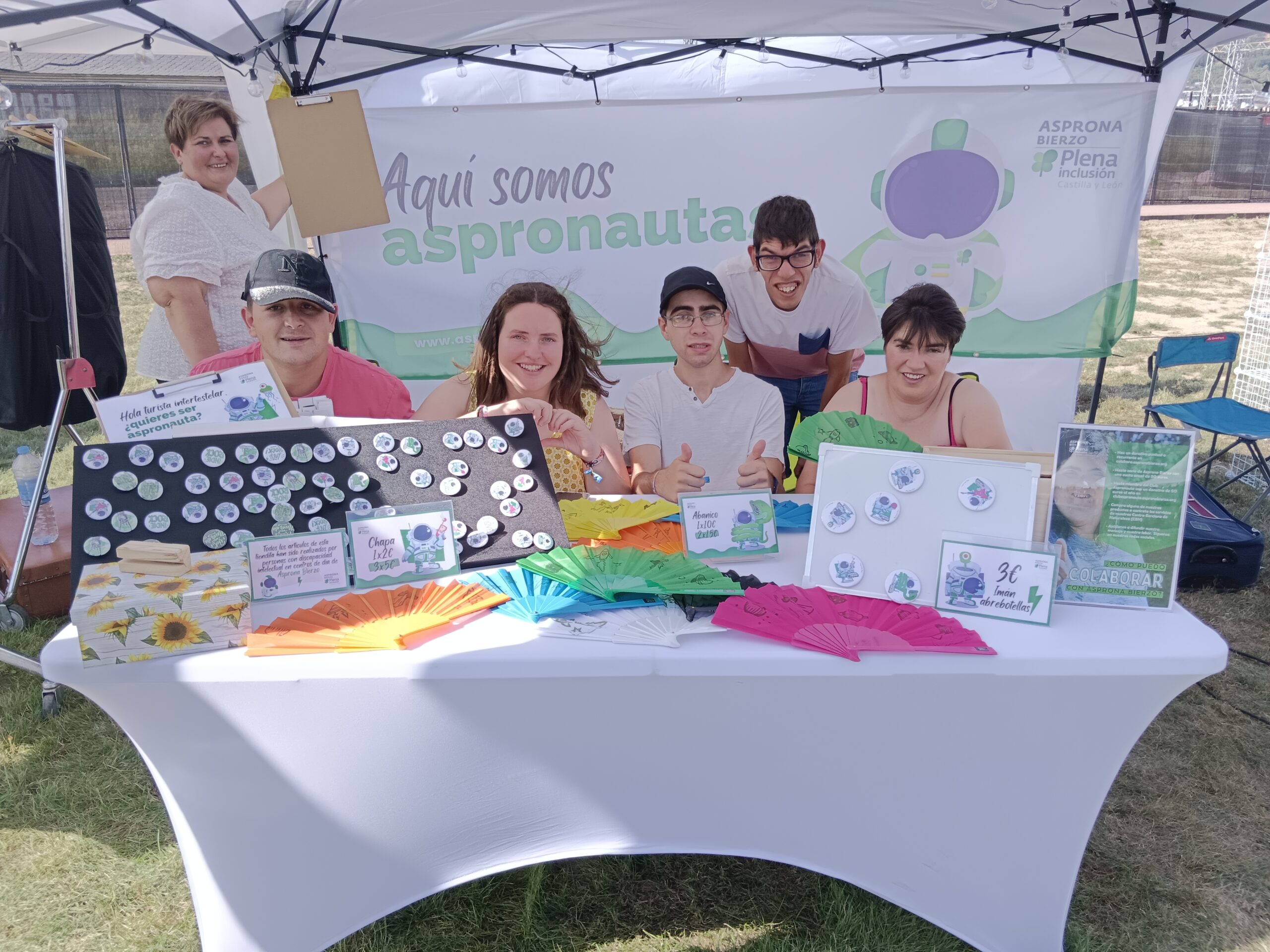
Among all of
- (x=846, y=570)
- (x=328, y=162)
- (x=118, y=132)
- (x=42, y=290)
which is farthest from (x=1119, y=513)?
(x=118, y=132)

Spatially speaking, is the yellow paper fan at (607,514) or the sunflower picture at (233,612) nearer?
the sunflower picture at (233,612)

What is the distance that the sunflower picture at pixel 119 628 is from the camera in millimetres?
1242

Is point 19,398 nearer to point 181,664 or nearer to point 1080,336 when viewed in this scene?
point 181,664

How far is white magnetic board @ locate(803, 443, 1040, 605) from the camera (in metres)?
1.39

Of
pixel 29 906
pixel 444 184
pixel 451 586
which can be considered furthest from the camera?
pixel 444 184

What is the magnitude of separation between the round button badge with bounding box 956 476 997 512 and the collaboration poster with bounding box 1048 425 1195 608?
0.39 ft

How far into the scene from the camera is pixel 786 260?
Answer: 3.12 meters

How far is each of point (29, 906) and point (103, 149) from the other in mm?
12080

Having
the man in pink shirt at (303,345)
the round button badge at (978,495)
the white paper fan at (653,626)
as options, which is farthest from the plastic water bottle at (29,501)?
the round button badge at (978,495)

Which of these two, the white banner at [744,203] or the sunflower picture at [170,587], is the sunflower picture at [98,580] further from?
the white banner at [744,203]

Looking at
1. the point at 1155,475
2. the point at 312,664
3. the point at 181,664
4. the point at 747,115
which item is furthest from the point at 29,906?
the point at 747,115

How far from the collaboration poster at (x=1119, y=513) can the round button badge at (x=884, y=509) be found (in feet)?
0.85

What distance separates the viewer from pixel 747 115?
3.69 m

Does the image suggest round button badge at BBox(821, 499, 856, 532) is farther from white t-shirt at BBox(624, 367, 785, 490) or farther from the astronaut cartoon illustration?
the astronaut cartoon illustration
